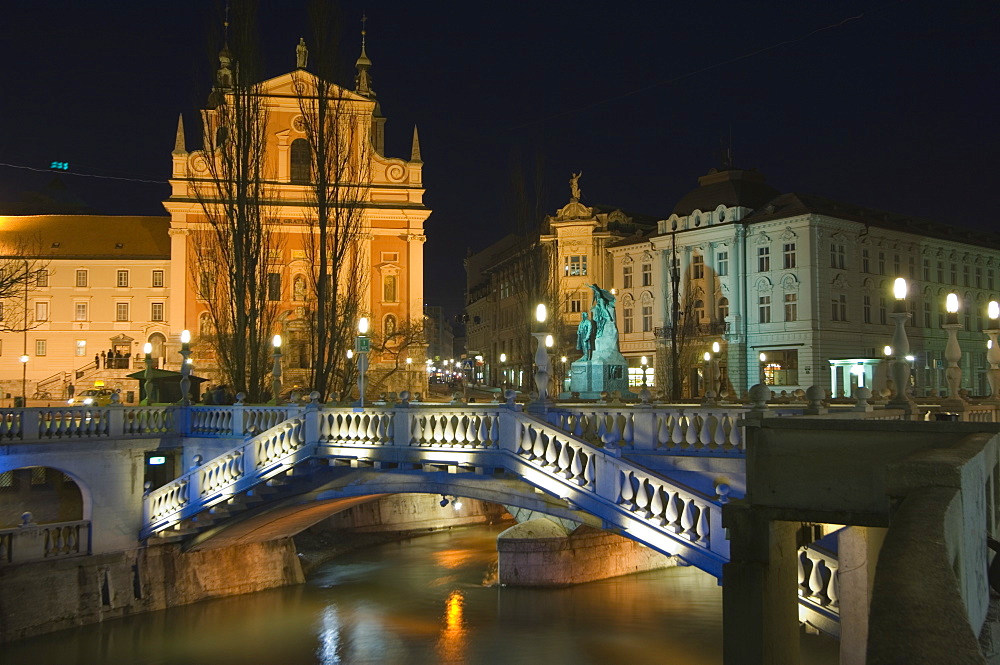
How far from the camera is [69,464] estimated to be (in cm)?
2292

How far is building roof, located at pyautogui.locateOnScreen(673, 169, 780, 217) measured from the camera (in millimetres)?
60844

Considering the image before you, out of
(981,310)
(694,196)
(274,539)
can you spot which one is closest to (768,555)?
(274,539)

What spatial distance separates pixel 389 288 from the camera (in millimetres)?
61438

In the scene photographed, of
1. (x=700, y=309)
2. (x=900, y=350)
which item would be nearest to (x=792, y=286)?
(x=700, y=309)

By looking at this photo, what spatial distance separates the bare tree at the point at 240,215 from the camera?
97.7ft

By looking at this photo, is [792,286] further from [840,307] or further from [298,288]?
[298,288]

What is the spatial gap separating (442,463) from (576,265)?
170ft

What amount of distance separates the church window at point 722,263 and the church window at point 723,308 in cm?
159

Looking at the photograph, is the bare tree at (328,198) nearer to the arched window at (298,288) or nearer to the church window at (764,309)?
the arched window at (298,288)

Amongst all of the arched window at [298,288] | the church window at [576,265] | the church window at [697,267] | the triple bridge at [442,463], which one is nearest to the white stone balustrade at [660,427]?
the triple bridge at [442,463]

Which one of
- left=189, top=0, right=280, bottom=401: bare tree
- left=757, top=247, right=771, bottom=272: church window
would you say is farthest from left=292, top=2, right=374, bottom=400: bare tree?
left=757, top=247, right=771, bottom=272: church window

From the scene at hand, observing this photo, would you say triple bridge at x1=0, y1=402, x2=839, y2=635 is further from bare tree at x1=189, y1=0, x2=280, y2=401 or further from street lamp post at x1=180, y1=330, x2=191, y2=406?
bare tree at x1=189, y1=0, x2=280, y2=401

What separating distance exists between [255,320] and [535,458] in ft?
53.1

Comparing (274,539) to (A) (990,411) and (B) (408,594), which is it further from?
(A) (990,411)
